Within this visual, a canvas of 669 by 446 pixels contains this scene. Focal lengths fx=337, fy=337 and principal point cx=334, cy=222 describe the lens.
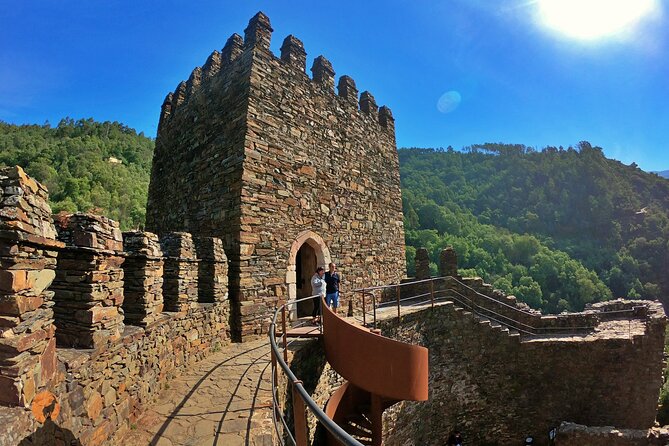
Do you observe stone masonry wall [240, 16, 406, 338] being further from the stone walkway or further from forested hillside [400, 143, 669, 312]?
forested hillside [400, 143, 669, 312]

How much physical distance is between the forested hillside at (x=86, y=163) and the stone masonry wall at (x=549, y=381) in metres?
26.4

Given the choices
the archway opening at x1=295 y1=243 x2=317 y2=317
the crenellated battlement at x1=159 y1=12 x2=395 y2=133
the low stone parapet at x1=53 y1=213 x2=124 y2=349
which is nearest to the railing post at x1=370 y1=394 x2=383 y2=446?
the low stone parapet at x1=53 y1=213 x2=124 y2=349

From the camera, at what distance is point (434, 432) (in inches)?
368

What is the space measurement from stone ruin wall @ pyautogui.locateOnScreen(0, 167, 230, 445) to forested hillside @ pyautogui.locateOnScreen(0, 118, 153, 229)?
25.6 meters

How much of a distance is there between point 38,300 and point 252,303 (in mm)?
4800

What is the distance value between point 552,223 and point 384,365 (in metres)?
66.5

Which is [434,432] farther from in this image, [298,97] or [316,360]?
[298,97]

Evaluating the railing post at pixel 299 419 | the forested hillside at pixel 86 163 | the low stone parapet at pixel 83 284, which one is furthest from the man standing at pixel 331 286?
the forested hillside at pixel 86 163

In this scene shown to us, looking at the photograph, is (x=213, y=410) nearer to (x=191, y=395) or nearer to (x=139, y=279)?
(x=191, y=395)

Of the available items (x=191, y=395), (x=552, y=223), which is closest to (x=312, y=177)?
(x=191, y=395)

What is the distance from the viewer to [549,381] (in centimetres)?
1025

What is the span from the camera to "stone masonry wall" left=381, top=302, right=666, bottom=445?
988 centimetres

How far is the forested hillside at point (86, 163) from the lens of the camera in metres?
36.6

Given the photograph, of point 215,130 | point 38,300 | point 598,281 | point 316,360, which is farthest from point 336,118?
point 598,281
